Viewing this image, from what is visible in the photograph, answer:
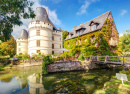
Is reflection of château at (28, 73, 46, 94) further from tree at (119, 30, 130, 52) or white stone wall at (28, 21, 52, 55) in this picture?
tree at (119, 30, 130, 52)

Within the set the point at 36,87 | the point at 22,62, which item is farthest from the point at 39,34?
the point at 36,87

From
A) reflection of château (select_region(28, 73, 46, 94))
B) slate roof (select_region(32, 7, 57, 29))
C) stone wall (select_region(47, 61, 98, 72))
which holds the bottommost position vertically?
reflection of château (select_region(28, 73, 46, 94))

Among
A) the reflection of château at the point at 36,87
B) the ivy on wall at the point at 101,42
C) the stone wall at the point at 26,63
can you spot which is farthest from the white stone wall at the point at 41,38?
the reflection of château at the point at 36,87

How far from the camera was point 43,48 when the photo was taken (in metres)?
24.6

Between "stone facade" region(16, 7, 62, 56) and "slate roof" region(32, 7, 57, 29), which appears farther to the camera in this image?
"slate roof" region(32, 7, 57, 29)

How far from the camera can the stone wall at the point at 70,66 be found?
13.3m

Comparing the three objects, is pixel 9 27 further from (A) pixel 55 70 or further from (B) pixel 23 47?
(B) pixel 23 47

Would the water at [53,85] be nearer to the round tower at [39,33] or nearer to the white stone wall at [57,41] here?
the round tower at [39,33]

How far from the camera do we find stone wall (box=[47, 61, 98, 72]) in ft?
43.5

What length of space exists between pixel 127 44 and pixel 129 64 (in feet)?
90.8

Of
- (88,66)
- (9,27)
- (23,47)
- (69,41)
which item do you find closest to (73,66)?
(88,66)

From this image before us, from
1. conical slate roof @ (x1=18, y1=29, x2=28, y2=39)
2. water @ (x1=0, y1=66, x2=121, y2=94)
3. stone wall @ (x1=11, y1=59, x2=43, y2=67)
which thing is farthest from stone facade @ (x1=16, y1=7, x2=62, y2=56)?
water @ (x1=0, y1=66, x2=121, y2=94)

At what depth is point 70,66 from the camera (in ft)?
46.9

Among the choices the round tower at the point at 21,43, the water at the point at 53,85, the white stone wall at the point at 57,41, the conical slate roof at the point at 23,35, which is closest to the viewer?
the water at the point at 53,85
